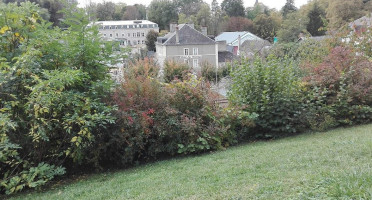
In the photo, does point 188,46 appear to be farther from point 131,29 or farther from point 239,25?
point 239,25

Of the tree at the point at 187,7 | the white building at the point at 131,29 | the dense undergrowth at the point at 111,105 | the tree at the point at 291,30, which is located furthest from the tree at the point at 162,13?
the dense undergrowth at the point at 111,105

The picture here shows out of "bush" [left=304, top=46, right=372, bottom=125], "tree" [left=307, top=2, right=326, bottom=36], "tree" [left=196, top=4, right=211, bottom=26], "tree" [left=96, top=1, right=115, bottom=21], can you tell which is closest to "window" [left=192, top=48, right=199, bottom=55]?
"tree" [left=307, top=2, right=326, bottom=36]

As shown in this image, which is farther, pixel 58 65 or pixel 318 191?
pixel 58 65

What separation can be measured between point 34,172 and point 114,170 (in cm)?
147

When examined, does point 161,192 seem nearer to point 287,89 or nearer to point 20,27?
point 20,27

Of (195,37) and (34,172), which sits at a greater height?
(195,37)

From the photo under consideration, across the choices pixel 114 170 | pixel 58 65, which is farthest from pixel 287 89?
pixel 58 65

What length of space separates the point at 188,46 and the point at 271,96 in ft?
82.9

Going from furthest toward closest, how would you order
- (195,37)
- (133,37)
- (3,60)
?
(133,37) → (195,37) → (3,60)

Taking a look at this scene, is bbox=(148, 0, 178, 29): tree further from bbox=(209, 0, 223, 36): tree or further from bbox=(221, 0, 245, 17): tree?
bbox=(221, 0, 245, 17): tree

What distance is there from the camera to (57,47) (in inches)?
212

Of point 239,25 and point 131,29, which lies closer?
point 131,29

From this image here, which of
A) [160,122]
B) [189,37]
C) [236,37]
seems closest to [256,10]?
[236,37]

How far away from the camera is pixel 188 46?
32.0 meters
